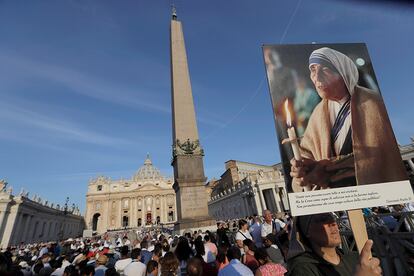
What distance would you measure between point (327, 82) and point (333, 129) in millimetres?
612

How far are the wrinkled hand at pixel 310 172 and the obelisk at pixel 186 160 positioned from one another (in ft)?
32.5

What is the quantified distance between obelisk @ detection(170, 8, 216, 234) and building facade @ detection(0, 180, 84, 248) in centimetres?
3645

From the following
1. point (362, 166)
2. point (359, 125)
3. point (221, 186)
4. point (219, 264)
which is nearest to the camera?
point (362, 166)

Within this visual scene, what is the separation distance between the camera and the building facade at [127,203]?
80.5 metres

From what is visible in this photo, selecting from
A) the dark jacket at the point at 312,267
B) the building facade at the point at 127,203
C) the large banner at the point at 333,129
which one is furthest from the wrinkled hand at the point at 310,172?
the building facade at the point at 127,203

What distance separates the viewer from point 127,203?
83.8 meters

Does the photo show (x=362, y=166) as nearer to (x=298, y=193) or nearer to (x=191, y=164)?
(x=298, y=193)

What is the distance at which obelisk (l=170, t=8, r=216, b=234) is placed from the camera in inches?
456

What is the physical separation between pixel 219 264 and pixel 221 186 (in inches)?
2613

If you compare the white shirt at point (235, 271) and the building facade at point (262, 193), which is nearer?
the white shirt at point (235, 271)

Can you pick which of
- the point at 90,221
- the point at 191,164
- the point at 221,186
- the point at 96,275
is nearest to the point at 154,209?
the point at 90,221

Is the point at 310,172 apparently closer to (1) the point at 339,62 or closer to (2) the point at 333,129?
(2) the point at 333,129

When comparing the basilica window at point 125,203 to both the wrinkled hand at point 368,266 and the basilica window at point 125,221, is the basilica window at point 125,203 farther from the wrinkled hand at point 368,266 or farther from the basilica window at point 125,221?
the wrinkled hand at point 368,266

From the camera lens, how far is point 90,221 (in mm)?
77625
